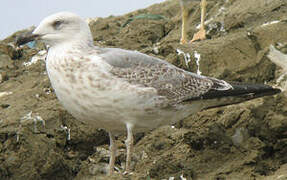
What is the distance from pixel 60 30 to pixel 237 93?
173 cm

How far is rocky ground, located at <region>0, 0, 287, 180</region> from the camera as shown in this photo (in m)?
5.18

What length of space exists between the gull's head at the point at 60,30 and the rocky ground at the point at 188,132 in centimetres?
124

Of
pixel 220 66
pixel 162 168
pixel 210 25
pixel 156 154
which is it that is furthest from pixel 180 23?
pixel 162 168

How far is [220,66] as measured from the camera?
23.1 ft

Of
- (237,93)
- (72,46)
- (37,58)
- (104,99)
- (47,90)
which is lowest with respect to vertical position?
(37,58)

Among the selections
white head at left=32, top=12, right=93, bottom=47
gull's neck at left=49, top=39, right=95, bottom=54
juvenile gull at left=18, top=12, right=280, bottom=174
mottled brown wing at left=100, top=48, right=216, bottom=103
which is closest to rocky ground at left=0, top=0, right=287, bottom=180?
juvenile gull at left=18, top=12, right=280, bottom=174

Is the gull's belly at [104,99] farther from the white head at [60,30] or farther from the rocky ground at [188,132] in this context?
the rocky ground at [188,132]

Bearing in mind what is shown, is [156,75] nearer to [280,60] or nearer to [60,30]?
[60,30]

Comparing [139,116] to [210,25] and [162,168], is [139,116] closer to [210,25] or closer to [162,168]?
[162,168]

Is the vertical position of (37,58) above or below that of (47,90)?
below

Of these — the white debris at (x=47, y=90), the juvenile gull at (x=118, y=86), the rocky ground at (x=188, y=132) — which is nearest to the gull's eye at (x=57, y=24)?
the juvenile gull at (x=118, y=86)

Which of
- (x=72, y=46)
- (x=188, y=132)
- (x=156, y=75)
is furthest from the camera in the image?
(x=188, y=132)

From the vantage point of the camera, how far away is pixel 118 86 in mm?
4855

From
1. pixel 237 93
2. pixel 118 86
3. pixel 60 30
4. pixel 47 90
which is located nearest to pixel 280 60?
pixel 237 93
